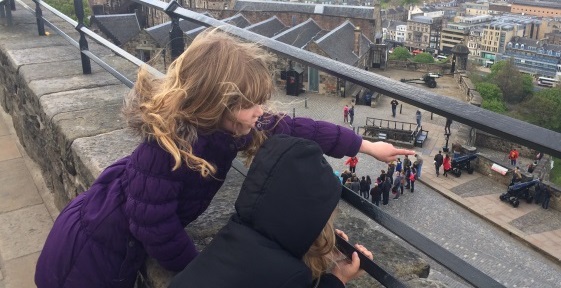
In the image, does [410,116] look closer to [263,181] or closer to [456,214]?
[456,214]

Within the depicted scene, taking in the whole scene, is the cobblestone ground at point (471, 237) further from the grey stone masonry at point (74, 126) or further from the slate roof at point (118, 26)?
the slate roof at point (118, 26)

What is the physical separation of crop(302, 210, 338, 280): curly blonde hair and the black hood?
0.11 meters

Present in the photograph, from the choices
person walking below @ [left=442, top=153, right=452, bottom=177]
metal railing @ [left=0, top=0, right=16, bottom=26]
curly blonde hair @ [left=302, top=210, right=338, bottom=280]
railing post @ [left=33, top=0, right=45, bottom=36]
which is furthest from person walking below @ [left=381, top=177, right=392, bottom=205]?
curly blonde hair @ [left=302, top=210, right=338, bottom=280]

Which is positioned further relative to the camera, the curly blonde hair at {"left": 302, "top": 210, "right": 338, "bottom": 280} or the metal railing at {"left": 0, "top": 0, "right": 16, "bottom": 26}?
the metal railing at {"left": 0, "top": 0, "right": 16, "bottom": 26}

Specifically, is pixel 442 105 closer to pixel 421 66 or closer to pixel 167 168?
pixel 167 168

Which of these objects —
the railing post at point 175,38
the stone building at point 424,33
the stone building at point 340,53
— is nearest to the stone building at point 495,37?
the stone building at point 424,33

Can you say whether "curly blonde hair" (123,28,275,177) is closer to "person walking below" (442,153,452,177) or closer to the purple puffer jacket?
the purple puffer jacket

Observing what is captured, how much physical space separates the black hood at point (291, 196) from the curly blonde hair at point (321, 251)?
0.11 m

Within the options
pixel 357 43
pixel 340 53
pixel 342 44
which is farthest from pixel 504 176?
pixel 357 43

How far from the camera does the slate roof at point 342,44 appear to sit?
85.7 ft

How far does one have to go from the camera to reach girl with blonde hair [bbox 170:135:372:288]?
1.06m

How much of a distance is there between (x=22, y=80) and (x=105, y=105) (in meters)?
0.86

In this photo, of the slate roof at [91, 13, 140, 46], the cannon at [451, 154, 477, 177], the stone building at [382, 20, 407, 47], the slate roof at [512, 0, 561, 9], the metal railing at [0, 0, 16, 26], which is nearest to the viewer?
the metal railing at [0, 0, 16, 26]

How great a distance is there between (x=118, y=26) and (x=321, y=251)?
2917 cm
